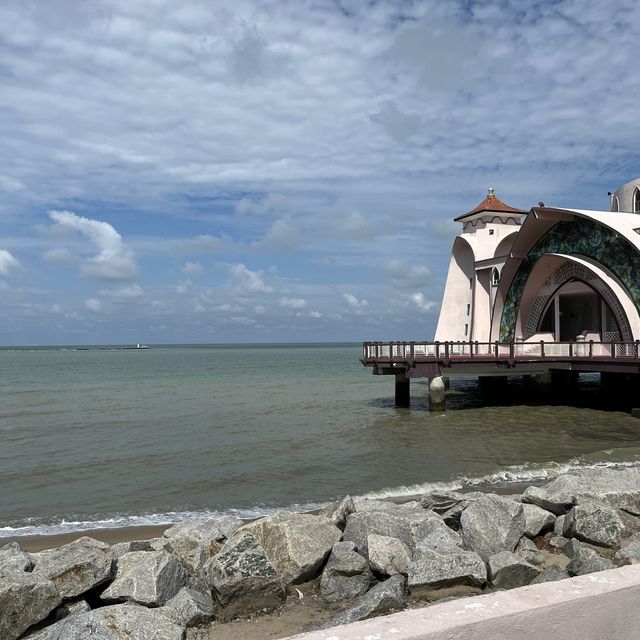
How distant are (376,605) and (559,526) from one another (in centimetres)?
332

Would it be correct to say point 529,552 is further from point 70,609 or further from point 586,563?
point 70,609

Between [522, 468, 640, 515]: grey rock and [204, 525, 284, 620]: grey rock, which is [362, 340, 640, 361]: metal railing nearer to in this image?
[522, 468, 640, 515]: grey rock

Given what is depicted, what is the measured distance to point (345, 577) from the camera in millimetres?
6090

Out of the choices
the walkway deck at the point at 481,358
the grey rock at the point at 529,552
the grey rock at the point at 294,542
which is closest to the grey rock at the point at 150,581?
the grey rock at the point at 294,542

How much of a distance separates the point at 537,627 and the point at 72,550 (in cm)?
502

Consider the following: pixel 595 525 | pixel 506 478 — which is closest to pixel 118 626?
pixel 595 525

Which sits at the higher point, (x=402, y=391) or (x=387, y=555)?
(x=402, y=391)

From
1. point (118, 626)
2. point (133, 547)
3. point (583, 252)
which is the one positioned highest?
point (583, 252)

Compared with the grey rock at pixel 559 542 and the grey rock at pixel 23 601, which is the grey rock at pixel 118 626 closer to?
the grey rock at pixel 23 601

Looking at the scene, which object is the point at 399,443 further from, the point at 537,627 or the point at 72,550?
the point at 537,627

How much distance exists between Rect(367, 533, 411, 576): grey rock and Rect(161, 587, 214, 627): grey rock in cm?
158

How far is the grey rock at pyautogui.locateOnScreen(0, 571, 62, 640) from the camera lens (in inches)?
192

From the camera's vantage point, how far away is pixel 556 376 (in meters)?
25.4

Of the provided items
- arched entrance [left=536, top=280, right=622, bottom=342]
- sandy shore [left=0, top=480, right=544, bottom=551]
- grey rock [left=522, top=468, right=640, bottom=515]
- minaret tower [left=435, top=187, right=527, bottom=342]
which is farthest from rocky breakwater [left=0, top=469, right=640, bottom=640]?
minaret tower [left=435, top=187, right=527, bottom=342]
